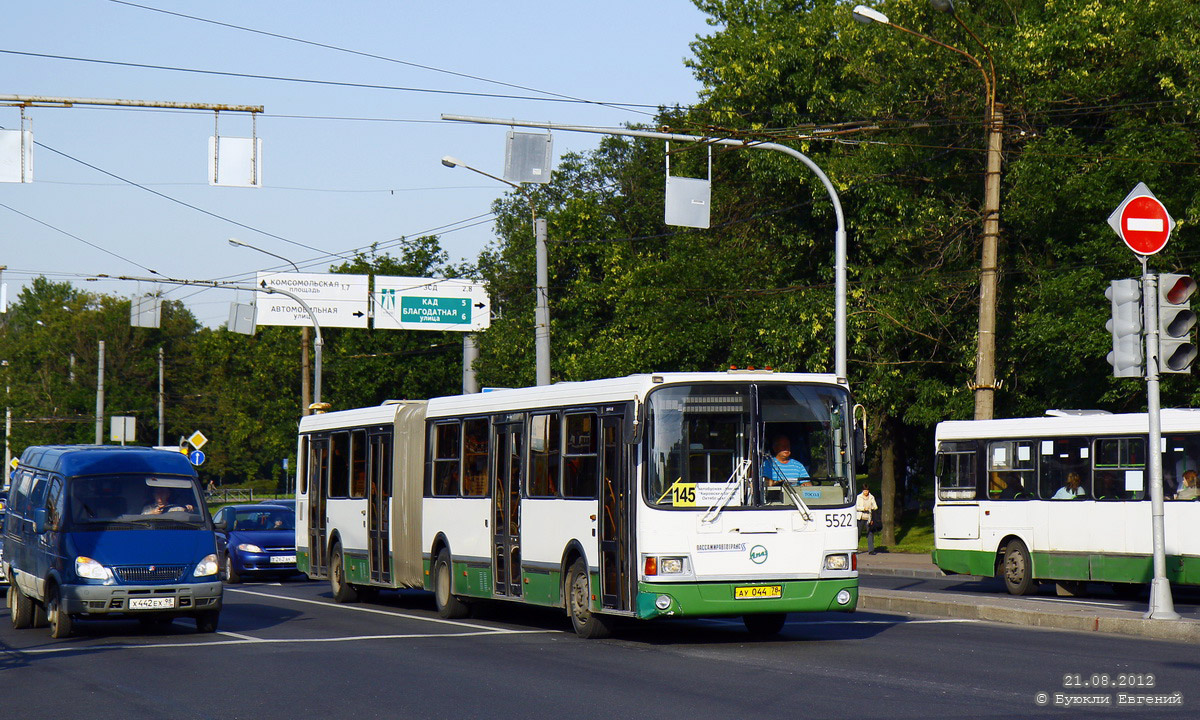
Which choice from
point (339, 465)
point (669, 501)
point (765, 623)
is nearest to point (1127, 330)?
point (765, 623)

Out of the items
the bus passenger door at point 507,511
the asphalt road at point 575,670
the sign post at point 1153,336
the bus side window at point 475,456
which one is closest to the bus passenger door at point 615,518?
the asphalt road at point 575,670

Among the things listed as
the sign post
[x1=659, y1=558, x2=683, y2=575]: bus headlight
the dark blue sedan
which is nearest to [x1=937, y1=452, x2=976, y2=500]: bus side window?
the sign post

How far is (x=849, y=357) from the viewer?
34.1 metres

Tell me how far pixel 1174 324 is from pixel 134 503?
38.9 ft

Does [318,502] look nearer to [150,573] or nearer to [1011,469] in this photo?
[150,573]

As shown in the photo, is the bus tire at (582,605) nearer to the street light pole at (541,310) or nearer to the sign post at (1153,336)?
the sign post at (1153,336)

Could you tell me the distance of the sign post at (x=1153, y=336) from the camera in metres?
16.2

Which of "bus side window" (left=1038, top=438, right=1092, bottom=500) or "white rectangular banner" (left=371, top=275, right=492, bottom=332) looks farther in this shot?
"white rectangular banner" (left=371, top=275, right=492, bottom=332)

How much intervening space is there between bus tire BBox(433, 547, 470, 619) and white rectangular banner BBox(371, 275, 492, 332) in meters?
33.8

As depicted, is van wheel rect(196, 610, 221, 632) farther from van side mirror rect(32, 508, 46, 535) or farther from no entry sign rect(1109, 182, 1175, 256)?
no entry sign rect(1109, 182, 1175, 256)

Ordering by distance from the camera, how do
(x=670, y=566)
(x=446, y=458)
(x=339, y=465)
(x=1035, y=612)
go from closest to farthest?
(x=670, y=566) → (x=1035, y=612) → (x=446, y=458) → (x=339, y=465)

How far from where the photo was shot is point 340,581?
2350cm

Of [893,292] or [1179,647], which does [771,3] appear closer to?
[893,292]

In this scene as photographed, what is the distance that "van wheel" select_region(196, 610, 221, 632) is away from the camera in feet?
56.6
